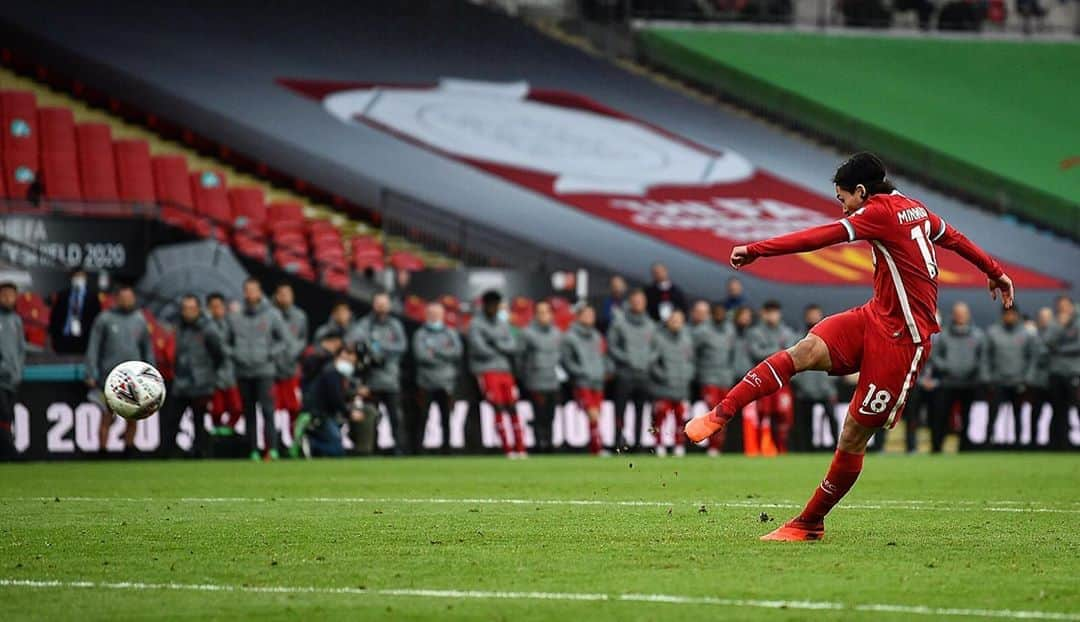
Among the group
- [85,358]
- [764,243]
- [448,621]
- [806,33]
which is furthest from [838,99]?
[448,621]

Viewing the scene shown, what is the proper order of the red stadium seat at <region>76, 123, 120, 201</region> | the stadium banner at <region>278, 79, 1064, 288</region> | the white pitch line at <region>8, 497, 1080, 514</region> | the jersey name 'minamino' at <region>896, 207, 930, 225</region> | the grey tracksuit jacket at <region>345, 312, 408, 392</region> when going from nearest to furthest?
the jersey name 'minamino' at <region>896, 207, 930, 225</region> → the white pitch line at <region>8, 497, 1080, 514</region> → the grey tracksuit jacket at <region>345, 312, 408, 392</region> → the red stadium seat at <region>76, 123, 120, 201</region> → the stadium banner at <region>278, 79, 1064, 288</region>

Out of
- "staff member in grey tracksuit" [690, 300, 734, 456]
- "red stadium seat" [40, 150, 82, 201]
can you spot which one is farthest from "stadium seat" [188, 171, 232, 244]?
"staff member in grey tracksuit" [690, 300, 734, 456]

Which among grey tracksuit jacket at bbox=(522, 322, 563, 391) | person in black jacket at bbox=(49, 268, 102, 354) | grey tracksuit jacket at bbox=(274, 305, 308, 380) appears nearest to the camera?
grey tracksuit jacket at bbox=(274, 305, 308, 380)

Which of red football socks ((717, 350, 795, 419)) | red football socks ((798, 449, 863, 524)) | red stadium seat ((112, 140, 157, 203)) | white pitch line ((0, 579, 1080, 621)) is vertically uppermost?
red stadium seat ((112, 140, 157, 203))

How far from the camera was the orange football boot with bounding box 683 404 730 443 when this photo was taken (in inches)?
378

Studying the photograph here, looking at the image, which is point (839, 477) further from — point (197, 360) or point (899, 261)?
point (197, 360)

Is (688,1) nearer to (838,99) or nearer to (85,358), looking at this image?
(838,99)

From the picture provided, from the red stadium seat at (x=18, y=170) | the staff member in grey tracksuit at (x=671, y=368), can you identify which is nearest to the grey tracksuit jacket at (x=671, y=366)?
the staff member in grey tracksuit at (x=671, y=368)

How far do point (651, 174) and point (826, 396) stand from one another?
13.4 m

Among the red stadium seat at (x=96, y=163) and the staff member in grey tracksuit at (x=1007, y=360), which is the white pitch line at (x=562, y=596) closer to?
the staff member in grey tracksuit at (x=1007, y=360)

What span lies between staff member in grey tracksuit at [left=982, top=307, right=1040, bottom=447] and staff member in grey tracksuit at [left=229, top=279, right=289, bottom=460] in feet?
34.5

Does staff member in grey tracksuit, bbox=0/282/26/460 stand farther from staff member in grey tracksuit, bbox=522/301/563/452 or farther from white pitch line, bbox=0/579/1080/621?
white pitch line, bbox=0/579/1080/621

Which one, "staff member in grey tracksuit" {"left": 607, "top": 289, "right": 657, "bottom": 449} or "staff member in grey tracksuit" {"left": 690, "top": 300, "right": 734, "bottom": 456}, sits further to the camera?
"staff member in grey tracksuit" {"left": 690, "top": 300, "right": 734, "bottom": 456}

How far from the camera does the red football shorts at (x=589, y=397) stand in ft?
78.9
